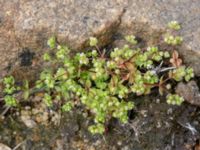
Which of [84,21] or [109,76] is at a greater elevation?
[84,21]

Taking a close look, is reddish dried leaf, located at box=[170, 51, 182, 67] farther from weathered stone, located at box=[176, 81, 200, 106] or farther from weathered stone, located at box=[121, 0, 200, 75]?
weathered stone, located at box=[176, 81, 200, 106]

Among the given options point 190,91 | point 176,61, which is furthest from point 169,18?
point 190,91

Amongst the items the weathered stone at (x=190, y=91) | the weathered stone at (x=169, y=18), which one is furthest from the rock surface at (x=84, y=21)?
the weathered stone at (x=190, y=91)

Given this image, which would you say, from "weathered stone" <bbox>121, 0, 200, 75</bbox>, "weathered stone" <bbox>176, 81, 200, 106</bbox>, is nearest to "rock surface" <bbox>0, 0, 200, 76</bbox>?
"weathered stone" <bbox>121, 0, 200, 75</bbox>

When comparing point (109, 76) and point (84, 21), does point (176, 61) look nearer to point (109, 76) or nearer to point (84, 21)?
point (109, 76)

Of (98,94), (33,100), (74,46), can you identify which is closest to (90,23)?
(74,46)

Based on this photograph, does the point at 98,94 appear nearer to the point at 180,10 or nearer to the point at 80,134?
the point at 80,134
